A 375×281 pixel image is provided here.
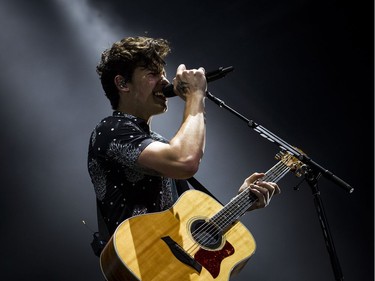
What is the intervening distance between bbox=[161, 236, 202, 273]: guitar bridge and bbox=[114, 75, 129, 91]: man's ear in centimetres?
75

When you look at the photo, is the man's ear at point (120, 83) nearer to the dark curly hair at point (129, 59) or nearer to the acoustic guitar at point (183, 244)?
the dark curly hair at point (129, 59)

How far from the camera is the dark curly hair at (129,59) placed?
6.13ft

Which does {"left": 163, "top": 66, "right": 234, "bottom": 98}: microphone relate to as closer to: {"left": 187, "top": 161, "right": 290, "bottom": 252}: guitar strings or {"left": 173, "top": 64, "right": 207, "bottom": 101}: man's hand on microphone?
{"left": 173, "top": 64, "right": 207, "bottom": 101}: man's hand on microphone

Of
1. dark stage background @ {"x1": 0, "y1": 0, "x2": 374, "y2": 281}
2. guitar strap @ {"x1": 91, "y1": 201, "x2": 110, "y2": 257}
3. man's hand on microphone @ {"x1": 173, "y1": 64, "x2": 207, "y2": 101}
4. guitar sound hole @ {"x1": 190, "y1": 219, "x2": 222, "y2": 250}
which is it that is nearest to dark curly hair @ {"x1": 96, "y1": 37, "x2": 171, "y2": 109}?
man's hand on microphone @ {"x1": 173, "y1": 64, "x2": 207, "y2": 101}

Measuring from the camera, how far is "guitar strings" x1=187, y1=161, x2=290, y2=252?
1.50 meters

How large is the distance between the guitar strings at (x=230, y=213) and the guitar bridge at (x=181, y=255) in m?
0.03

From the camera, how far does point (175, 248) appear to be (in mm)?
1380

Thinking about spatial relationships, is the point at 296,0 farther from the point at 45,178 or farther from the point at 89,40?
the point at 45,178

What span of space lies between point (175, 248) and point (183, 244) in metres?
Answer: 0.04

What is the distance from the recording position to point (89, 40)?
327 centimetres

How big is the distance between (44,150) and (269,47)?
7.12 ft

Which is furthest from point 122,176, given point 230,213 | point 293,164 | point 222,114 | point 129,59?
point 222,114

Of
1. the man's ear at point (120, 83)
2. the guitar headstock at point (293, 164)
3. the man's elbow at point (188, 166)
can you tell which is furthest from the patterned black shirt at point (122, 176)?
the guitar headstock at point (293, 164)

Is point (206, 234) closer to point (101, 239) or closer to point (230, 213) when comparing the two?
point (230, 213)
